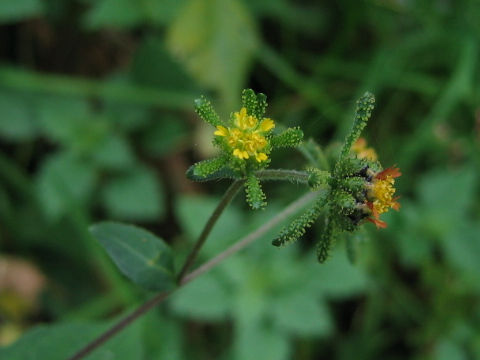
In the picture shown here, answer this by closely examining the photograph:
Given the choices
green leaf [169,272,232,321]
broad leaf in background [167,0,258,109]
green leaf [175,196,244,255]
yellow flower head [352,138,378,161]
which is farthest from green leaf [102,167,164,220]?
yellow flower head [352,138,378,161]

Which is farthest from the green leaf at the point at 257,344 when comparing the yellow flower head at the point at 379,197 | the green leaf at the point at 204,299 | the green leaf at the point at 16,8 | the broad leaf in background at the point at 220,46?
the green leaf at the point at 16,8

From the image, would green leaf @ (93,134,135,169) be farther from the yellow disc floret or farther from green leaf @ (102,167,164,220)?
the yellow disc floret

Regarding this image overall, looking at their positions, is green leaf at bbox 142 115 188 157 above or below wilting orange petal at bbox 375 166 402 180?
above

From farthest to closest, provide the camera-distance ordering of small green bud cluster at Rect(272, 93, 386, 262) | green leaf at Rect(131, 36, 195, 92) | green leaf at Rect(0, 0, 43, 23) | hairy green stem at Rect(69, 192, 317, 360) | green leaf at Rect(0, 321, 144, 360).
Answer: green leaf at Rect(131, 36, 195, 92), green leaf at Rect(0, 0, 43, 23), green leaf at Rect(0, 321, 144, 360), hairy green stem at Rect(69, 192, 317, 360), small green bud cluster at Rect(272, 93, 386, 262)

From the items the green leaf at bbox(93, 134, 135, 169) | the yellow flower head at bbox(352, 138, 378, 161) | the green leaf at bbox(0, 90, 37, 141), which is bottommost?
the yellow flower head at bbox(352, 138, 378, 161)

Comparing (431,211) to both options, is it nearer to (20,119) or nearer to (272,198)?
(272,198)

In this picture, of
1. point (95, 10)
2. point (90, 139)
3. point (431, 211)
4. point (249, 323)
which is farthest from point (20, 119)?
point (431, 211)

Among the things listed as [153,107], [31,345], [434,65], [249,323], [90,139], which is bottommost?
[31,345]
